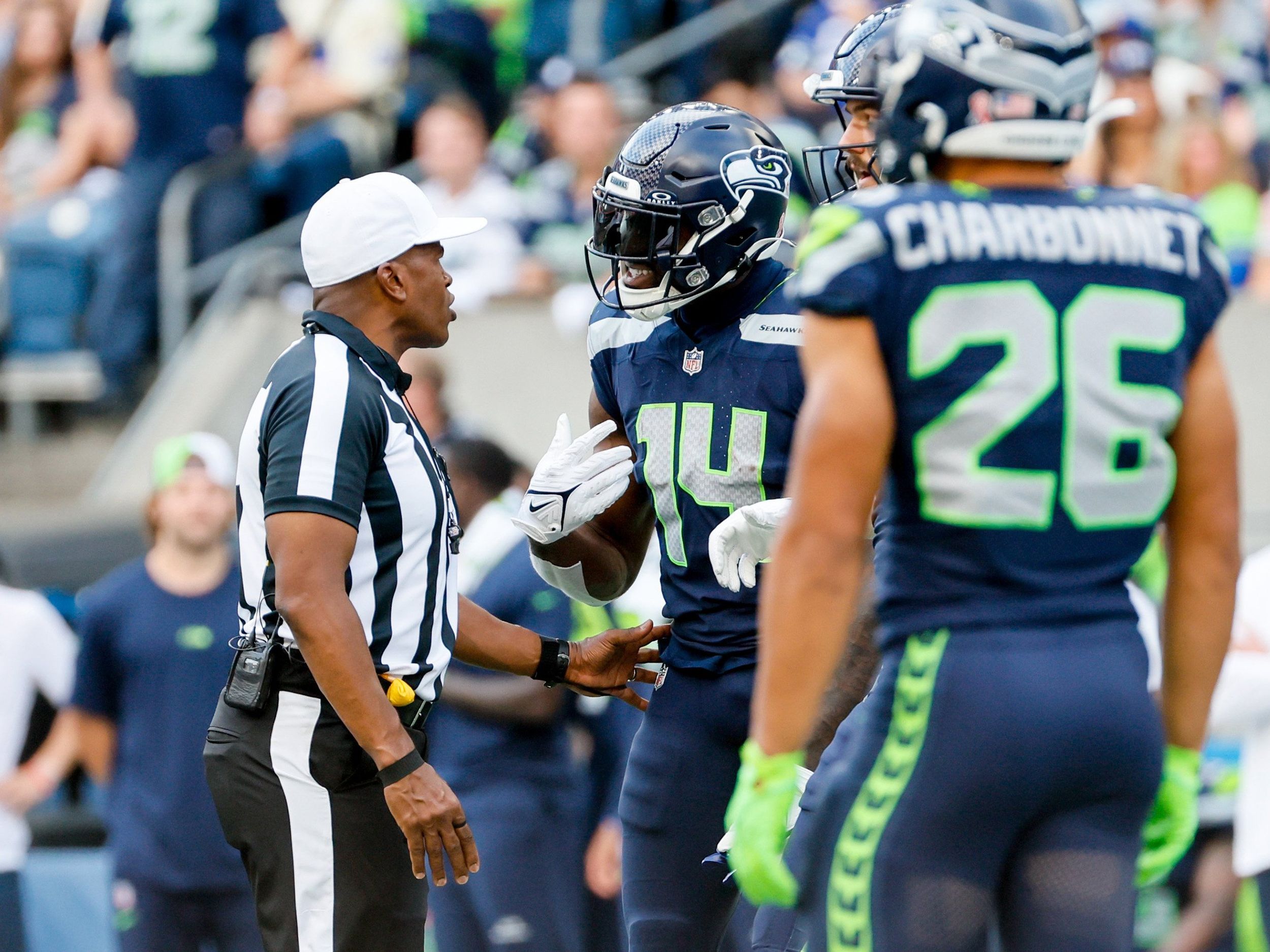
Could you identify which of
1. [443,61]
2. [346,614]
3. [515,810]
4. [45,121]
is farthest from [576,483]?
[45,121]

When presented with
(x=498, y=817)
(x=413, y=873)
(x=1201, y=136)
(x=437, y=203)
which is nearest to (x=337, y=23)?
(x=437, y=203)

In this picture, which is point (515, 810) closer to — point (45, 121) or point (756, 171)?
point (756, 171)

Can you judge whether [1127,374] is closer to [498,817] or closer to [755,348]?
[755,348]

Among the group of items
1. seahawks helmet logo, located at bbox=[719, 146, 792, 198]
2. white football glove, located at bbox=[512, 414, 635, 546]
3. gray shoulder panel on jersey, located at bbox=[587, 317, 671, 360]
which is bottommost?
white football glove, located at bbox=[512, 414, 635, 546]

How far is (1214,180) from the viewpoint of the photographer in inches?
319

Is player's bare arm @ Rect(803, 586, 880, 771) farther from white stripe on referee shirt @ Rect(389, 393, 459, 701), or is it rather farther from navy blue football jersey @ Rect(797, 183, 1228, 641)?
navy blue football jersey @ Rect(797, 183, 1228, 641)

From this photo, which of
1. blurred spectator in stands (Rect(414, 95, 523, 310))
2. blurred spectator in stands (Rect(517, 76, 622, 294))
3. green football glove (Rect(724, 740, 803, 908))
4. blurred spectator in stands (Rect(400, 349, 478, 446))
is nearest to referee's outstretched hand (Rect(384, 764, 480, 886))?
green football glove (Rect(724, 740, 803, 908))

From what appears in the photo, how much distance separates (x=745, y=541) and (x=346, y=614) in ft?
2.39

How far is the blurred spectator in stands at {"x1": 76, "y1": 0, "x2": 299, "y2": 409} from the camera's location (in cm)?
973

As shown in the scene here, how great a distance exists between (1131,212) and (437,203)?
21.5ft

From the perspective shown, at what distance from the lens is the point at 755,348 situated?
3.56m

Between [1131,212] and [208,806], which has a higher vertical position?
[1131,212]

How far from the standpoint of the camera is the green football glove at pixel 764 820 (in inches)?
99.9

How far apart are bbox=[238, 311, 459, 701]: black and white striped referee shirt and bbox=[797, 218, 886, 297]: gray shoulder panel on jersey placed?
1.20 meters
